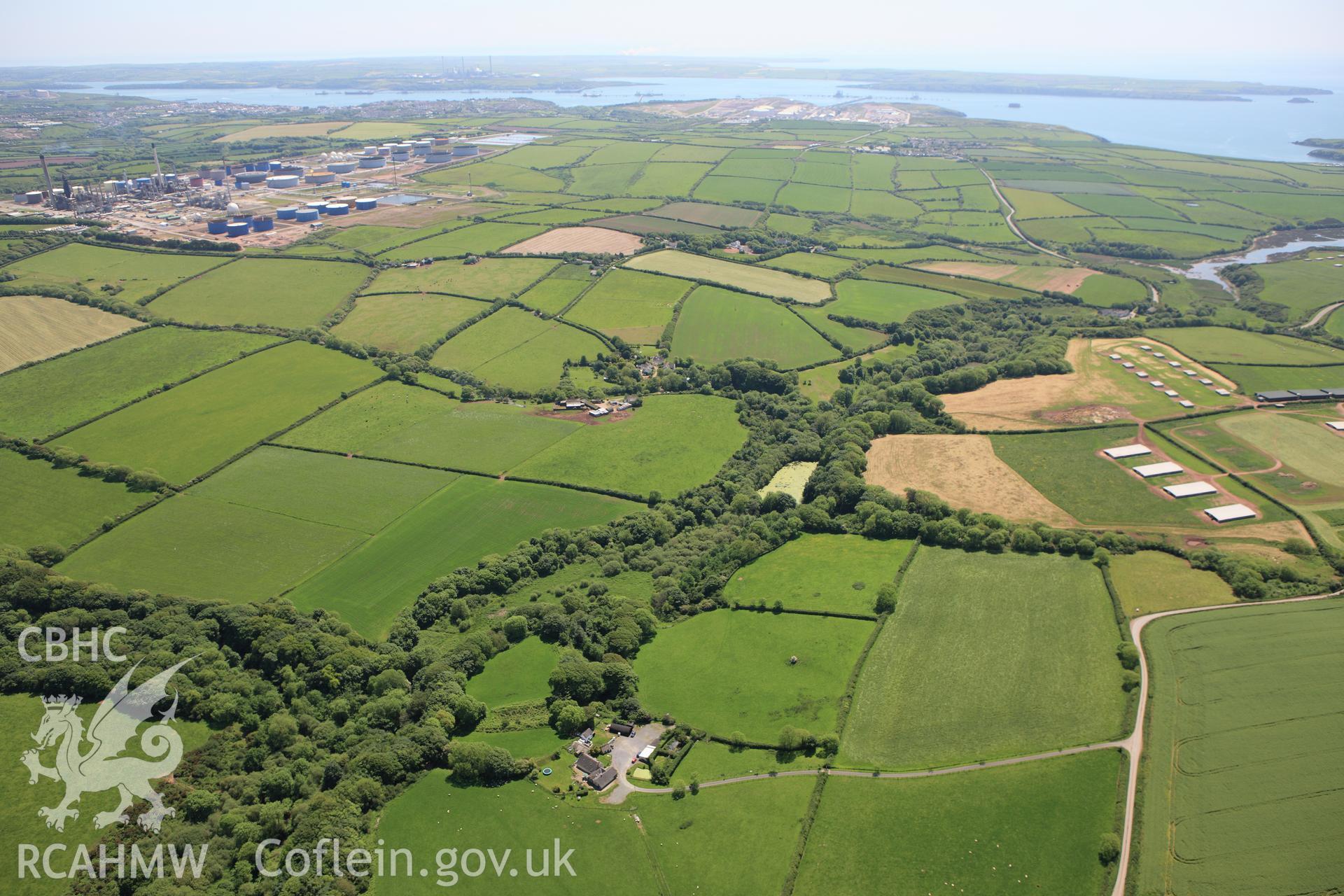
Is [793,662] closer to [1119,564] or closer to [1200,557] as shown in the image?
[1119,564]

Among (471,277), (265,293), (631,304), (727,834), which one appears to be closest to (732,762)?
(727,834)

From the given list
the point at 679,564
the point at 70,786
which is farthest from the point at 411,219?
the point at 70,786

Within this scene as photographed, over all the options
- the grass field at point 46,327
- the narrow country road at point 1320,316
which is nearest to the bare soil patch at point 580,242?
the grass field at point 46,327

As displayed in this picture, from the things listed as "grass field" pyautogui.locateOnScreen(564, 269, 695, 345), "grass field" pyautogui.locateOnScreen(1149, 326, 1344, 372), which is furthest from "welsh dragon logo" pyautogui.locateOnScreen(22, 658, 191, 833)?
"grass field" pyautogui.locateOnScreen(1149, 326, 1344, 372)

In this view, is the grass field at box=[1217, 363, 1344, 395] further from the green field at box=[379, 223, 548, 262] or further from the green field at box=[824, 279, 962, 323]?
the green field at box=[379, 223, 548, 262]

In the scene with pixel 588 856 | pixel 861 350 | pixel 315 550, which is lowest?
pixel 588 856

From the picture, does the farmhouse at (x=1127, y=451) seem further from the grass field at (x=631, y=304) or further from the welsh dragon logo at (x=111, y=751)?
the welsh dragon logo at (x=111, y=751)
